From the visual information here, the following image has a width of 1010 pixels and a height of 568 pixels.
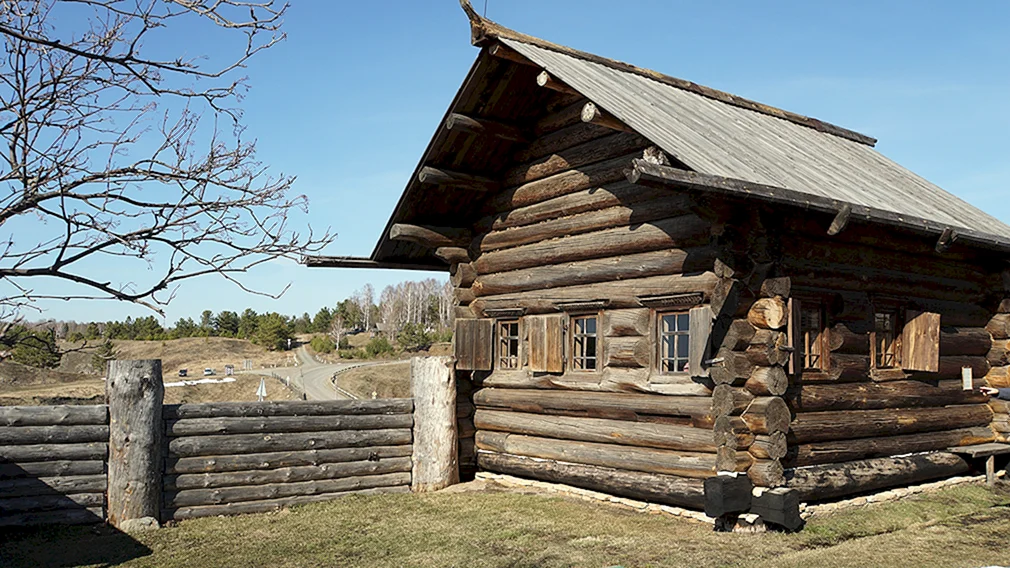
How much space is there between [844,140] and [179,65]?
1536 centimetres

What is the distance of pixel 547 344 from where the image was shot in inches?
481

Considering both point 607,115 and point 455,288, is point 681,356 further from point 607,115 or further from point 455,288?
point 455,288

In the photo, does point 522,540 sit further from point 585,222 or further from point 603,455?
point 585,222

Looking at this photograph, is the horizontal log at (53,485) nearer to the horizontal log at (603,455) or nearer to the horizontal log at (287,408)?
the horizontal log at (287,408)

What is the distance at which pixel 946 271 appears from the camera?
1273 centimetres

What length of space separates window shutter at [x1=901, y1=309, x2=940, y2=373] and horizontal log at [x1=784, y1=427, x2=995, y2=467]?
1027 millimetres

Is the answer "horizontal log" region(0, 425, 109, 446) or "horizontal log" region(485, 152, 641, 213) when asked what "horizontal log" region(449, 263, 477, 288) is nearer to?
"horizontal log" region(485, 152, 641, 213)

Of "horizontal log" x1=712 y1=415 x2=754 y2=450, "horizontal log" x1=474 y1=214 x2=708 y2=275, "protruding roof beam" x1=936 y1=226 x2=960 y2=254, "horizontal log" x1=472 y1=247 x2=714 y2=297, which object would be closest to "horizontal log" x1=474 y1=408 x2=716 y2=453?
"horizontal log" x1=712 y1=415 x2=754 y2=450

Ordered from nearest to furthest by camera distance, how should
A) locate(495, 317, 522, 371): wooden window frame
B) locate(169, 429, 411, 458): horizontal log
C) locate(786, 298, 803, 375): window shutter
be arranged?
locate(786, 298, 803, 375): window shutter
locate(169, 429, 411, 458): horizontal log
locate(495, 317, 522, 371): wooden window frame

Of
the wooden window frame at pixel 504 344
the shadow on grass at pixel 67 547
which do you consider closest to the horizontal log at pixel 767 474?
the wooden window frame at pixel 504 344

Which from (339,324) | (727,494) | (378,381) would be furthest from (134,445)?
(339,324)

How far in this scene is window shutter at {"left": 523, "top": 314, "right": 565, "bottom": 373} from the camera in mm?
12078

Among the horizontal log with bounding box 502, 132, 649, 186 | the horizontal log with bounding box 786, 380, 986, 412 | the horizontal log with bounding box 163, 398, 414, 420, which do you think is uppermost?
the horizontal log with bounding box 502, 132, 649, 186

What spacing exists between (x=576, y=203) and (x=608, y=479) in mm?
3864
